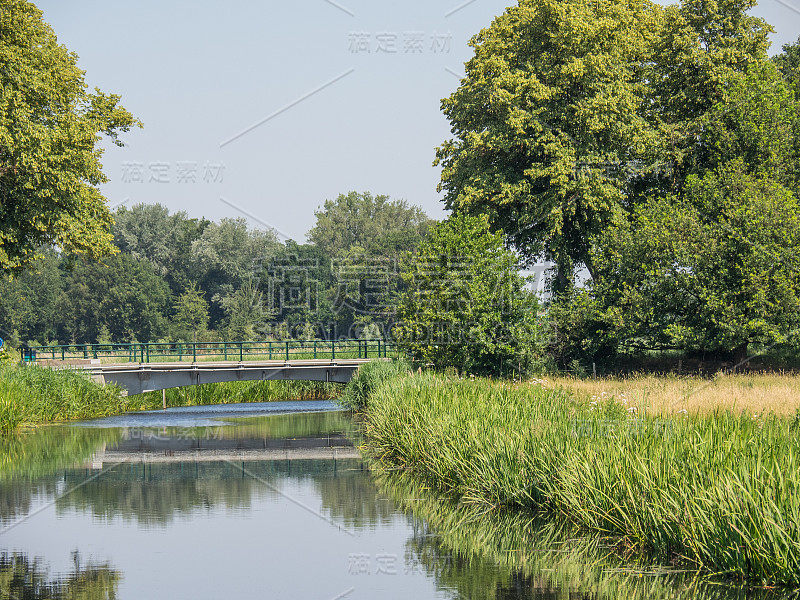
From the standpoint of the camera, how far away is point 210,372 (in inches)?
1727

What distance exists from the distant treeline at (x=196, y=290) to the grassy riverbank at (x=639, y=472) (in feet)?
219

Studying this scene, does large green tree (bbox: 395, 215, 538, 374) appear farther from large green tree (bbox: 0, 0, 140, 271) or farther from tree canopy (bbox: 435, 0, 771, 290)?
large green tree (bbox: 0, 0, 140, 271)

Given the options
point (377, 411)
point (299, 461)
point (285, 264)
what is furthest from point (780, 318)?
point (285, 264)

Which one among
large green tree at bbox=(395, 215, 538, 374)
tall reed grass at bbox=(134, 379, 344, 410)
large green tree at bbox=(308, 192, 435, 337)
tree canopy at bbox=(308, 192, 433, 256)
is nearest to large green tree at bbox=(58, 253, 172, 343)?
large green tree at bbox=(308, 192, 435, 337)

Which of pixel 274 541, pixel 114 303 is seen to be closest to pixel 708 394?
pixel 274 541

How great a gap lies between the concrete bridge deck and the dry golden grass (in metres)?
15.9

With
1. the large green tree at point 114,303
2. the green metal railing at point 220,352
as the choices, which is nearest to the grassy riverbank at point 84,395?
the green metal railing at point 220,352

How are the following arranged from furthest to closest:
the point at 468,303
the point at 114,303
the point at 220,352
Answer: the point at 114,303 < the point at 220,352 < the point at 468,303

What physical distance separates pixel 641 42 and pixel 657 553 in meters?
36.1

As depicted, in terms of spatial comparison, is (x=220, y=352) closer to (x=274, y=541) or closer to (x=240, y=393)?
(x=240, y=393)

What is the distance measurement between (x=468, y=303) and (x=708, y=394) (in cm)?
1093

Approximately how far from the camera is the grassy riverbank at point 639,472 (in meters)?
9.34

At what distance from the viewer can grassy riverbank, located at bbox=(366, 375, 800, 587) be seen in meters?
9.34

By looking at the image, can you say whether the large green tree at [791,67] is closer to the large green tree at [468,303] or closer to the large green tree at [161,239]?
the large green tree at [468,303]
